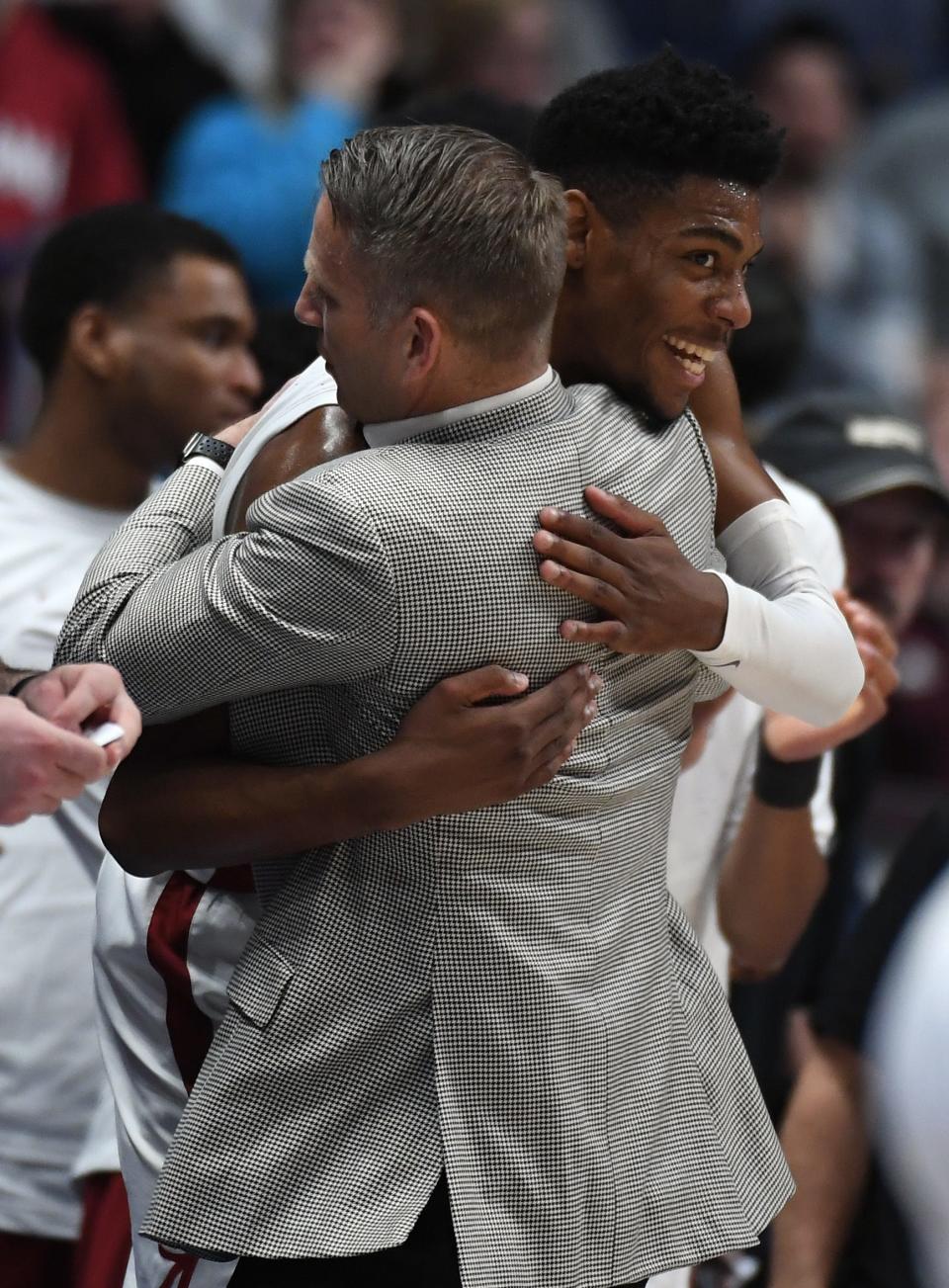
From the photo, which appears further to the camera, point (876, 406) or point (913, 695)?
point (913, 695)

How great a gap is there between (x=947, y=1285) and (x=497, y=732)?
0.65 metres

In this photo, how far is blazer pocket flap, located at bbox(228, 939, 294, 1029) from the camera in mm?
1840

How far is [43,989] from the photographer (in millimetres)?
2754

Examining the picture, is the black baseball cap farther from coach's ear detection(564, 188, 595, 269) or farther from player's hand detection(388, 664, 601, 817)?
player's hand detection(388, 664, 601, 817)

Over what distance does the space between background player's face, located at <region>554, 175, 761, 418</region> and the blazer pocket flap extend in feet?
2.15

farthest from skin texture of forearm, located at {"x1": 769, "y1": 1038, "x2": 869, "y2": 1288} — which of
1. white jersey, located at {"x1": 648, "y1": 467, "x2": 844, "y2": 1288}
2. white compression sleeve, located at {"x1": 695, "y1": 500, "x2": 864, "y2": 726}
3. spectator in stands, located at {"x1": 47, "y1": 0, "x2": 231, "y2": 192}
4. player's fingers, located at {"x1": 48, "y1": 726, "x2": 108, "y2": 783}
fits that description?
spectator in stands, located at {"x1": 47, "y1": 0, "x2": 231, "y2": 192}

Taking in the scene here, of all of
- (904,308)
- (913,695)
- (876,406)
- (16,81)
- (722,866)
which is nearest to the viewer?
(722,866)

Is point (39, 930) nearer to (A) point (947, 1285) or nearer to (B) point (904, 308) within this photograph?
(A) point (947, 1285)

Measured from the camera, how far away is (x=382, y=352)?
1.78 metres

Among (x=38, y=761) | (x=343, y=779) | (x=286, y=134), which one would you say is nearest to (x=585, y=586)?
(x=343, y=779)

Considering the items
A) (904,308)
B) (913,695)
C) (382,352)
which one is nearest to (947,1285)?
(382,352)

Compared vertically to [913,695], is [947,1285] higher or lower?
higher

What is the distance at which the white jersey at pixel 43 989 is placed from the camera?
2.72 meters

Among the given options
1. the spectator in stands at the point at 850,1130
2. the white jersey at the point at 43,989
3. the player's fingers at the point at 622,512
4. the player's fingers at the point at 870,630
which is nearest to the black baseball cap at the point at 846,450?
the spectator in stands at the point at 850,1130
